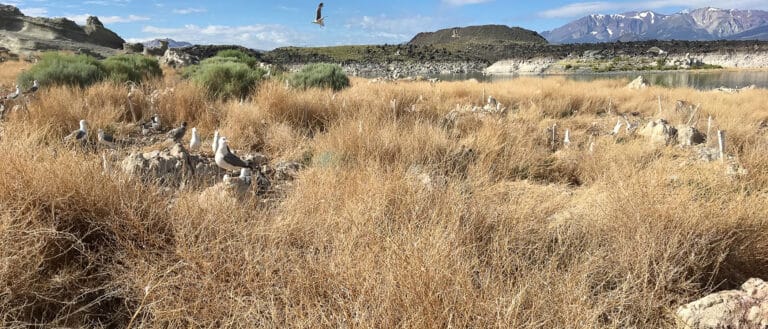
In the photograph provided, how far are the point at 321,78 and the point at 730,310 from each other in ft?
33.1

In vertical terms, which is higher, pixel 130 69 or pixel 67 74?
pixel 130 69

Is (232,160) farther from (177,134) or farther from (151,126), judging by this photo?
(151,126)

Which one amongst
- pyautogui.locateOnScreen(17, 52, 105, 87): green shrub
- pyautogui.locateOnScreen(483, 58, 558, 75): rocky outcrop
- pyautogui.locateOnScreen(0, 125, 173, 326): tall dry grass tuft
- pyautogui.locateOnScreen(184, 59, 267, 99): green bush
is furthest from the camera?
pyautogui.locateOnScreen(483, 58, 558, 75): rocky outcrop

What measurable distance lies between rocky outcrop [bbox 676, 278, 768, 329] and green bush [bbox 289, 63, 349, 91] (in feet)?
30.2

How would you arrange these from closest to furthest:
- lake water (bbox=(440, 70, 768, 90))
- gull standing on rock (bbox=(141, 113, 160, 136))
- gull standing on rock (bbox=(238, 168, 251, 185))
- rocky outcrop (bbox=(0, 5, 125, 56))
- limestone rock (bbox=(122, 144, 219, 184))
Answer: limestone rock (bbox=(122, 144, 219, 184))
gull standing on rock (bbox=(238, 168, 251, 185))
gull standing on rock (bbox=(141, 113, 160, 136))
lake water (bbox=(440, 70, 768, 90))
rocky outcrop (bbox=(0, 5, 125, 56))

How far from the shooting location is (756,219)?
2547 millimetres

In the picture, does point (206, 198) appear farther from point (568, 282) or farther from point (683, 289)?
point (683, 289)

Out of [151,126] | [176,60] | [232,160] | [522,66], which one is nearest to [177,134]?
[151,126]

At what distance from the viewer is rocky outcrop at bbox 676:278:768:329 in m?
1.67

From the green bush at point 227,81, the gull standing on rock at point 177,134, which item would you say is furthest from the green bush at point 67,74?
the gull standing on rock at point 177,134

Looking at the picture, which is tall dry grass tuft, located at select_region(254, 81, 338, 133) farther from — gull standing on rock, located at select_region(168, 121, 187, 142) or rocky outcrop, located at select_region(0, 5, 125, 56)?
rocky outcrop, located at select_region(0, 5, 125, 56)

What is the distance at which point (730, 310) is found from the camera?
67.0 inches

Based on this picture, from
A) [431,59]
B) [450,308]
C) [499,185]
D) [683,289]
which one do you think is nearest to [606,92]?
[499,185]

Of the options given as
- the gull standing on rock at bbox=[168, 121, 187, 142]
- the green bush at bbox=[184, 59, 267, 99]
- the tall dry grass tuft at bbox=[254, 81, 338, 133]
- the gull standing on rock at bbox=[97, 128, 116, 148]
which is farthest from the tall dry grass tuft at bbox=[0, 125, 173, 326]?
the green bush at bbox=[184, 59, 267, 99]
